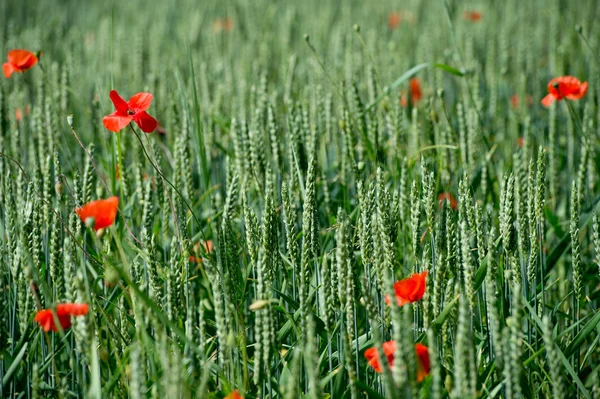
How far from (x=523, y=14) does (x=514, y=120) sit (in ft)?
5.86

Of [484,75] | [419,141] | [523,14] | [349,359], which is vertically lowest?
[349,359]

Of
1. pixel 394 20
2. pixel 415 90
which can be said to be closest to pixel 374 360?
pixel 415 90

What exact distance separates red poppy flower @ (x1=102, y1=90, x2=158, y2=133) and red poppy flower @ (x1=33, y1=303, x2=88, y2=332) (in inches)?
15.1

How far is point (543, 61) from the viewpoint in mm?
3311

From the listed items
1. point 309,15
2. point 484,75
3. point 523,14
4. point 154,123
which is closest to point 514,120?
point 484,75

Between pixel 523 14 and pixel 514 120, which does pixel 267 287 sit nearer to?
pixel 514 120

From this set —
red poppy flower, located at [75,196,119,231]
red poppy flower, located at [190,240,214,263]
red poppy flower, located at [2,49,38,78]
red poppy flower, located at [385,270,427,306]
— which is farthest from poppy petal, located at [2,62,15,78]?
red poppy flower, located at [385,270,427,306]

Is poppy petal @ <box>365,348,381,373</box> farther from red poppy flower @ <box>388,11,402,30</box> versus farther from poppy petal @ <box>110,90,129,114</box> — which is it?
red poppy flower @ <box>388,11,402,30</box>

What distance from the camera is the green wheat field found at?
998 mm

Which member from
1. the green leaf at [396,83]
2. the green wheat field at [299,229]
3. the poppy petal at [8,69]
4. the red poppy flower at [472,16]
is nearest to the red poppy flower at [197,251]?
the green wheat field at [299,229]

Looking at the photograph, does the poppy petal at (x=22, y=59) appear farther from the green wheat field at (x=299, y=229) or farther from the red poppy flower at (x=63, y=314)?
the red poppy flower at (x=63, y=314)

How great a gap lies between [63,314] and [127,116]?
0.45 metres

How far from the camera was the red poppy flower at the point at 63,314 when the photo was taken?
95 centimetres

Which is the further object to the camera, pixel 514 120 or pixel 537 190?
pixel 514 120
